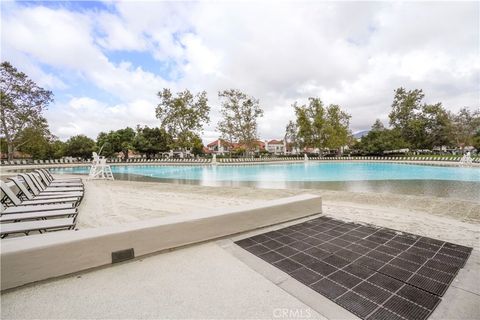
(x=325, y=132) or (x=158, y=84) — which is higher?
(x=158, y=84)

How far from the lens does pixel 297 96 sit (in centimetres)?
3769

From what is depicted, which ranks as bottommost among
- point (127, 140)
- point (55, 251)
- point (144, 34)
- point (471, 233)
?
point (471, 233)

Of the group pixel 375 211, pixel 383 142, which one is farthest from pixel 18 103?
pixel 383 142

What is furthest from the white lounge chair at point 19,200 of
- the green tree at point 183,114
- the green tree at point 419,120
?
the green tree at point 419,120

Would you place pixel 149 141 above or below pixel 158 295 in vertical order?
above

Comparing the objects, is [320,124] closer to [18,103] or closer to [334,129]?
[334,129]

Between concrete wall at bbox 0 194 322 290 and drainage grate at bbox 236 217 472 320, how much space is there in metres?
0.38

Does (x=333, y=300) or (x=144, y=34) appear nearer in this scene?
(x=333, y=300)

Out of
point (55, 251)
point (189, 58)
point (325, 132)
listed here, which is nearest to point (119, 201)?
point (55, 251)

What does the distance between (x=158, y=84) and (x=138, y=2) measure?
84.3 feet

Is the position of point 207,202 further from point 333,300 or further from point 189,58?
point 189,58

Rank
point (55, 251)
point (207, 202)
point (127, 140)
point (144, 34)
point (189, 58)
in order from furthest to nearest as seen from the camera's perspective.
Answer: point (127, 140) → point (189, 58) → point (144, 34) → point (207, 202) → point (55, 251)

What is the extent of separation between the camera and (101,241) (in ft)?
7.31

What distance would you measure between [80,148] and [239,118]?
3029cm
